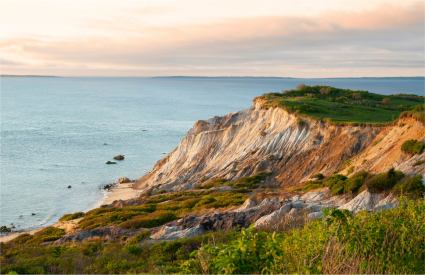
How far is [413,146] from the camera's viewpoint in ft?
124

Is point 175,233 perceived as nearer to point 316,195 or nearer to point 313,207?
point 313,207

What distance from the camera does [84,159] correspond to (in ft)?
305

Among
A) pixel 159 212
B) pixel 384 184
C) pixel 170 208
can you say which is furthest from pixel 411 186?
pixel 170 208

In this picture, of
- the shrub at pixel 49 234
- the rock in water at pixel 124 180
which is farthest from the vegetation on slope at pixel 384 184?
the rock in water at pixel 124 180

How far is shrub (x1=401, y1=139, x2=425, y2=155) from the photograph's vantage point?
37.0m

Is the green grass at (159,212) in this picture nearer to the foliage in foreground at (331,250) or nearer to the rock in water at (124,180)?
the foliage in foreground at (331,250)

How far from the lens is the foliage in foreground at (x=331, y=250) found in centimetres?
1103

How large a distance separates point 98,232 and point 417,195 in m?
18.9

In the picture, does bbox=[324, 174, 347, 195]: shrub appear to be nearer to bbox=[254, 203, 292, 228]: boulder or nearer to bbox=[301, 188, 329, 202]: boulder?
bbox=[301, 188, 329, 202]: boulder

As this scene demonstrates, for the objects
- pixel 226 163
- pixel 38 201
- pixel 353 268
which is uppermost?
pixel 353 268

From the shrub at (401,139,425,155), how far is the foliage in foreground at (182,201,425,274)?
2606cm

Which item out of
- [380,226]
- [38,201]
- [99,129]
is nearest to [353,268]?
[380,226]

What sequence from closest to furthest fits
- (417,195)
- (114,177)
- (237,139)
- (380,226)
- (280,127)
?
(380,226), (417,195), (280,127), (237,139), (114,177)

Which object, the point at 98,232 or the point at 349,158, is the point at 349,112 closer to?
the point at 349,158
